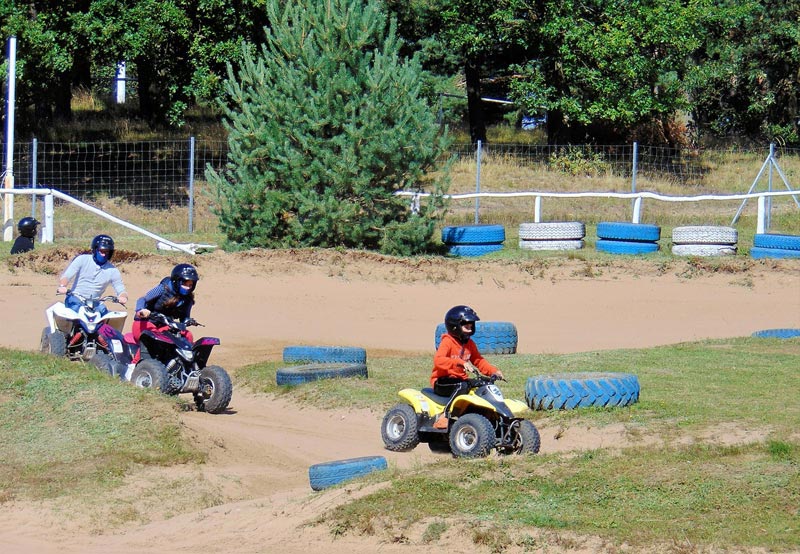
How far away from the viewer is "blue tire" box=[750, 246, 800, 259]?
23.6 metres

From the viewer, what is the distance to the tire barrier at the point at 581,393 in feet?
38.6

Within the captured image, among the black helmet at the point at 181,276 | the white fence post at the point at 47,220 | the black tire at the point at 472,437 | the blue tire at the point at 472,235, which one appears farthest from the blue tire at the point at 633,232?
the black tire at the point at 472,437

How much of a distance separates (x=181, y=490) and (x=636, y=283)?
14.3 metres

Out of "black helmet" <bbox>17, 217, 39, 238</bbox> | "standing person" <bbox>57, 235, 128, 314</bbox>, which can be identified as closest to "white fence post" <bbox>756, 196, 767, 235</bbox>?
"black helmet" <bbox>17, 217, 39, 238</bbox>

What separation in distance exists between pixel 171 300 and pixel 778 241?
14908 mm

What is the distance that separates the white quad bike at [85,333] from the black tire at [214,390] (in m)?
1.34

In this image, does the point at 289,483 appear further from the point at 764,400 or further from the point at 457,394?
the point at 764,400

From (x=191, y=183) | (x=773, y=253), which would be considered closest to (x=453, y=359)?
(x=773, y=253)

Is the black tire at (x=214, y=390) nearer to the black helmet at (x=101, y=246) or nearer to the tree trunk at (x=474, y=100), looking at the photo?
the black helmet at (x=101, y=246)

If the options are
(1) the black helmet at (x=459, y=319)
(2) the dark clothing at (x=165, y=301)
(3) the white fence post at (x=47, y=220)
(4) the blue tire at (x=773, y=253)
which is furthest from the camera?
(4) the blue tire at (x=773, y=253)

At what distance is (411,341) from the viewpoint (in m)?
18.9

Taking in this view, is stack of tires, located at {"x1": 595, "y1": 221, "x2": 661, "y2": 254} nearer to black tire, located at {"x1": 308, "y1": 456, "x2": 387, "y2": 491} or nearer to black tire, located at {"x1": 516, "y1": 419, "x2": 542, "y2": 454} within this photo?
black tire, located at {"x1": 516, "y1": 419, "x2": 542, "y2": 454}

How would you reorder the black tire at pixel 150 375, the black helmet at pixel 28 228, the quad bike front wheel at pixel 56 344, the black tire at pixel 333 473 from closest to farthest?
1. the black tire at pixel 333 473
2. the black tire at pixel 150 375
3. the quad bike front wheel at pixel 56 344
4. the black helmet at pixel 28 228

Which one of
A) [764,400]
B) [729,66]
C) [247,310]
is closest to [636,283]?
[247,310]
